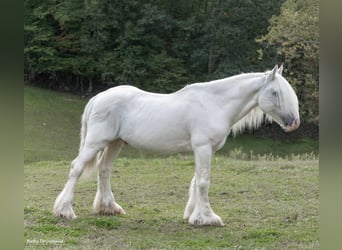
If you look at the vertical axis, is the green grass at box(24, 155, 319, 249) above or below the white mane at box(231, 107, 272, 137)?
below

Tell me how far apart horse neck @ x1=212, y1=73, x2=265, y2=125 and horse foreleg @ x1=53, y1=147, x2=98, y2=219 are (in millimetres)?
1590

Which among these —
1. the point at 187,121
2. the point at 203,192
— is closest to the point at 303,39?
the point at 187,121

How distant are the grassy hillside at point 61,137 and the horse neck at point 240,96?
9.35 metres

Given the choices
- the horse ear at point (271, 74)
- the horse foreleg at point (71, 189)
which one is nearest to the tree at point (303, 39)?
the horse ear at point (271, 74)

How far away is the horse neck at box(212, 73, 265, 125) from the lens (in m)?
5.18

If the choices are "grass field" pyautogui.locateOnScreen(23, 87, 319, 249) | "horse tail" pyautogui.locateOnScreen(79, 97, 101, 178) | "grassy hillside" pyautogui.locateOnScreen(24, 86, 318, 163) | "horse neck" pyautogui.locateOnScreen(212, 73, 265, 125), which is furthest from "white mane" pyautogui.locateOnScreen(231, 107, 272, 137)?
"grassy hillside" pyautogui.locateOnScreen(24, 86, 318, 163)

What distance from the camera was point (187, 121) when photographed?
16.8 feet

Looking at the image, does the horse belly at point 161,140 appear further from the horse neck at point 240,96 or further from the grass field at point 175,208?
the grass field at point 175,208

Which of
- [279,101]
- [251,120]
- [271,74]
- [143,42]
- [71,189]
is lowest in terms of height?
[71,189]

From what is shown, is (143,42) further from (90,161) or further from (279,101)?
(279,101)

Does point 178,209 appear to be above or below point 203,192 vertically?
below

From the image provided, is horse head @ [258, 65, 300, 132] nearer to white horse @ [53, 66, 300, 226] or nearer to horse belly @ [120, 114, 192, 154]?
white horse @ [53, 66, 300, 226]

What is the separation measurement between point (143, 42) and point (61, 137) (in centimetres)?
1194

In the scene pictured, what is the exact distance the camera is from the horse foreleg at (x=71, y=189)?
509cm
